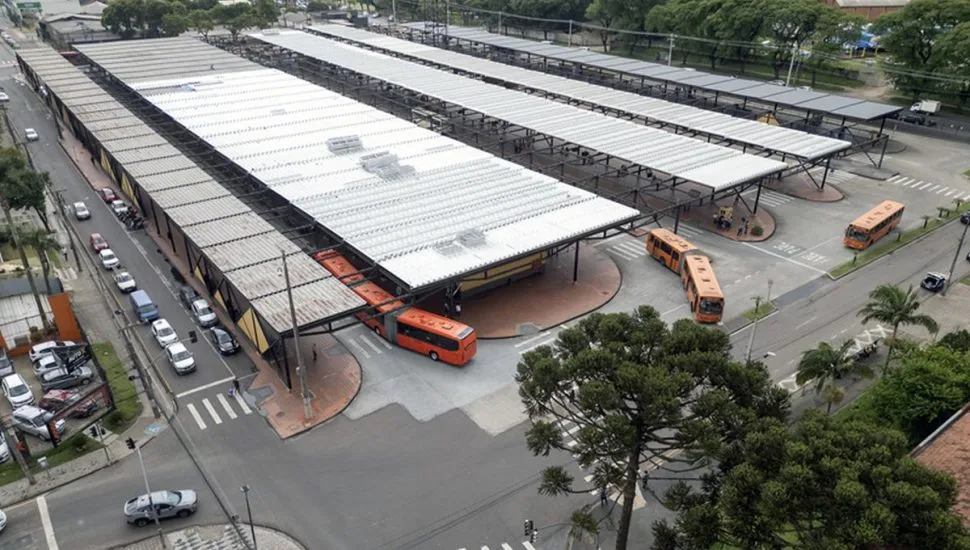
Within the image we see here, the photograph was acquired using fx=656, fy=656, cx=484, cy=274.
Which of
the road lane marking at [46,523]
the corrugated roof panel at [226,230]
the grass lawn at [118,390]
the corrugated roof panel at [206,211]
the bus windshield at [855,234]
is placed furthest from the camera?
the bus windshield at [855,234]

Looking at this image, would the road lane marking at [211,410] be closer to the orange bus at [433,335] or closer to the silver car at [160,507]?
the silver car at [160,507]

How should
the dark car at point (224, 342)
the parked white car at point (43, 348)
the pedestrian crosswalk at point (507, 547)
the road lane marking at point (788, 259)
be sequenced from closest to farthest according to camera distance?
the pedestrian crosswalk at point (507, 547), the parked white car at point (43, 348), the dark car at point (224, 342), the road lane marking at point (788, 259)

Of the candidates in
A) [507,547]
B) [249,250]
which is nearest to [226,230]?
[249,250]

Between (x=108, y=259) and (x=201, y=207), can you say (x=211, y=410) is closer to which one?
(x=201, y=207)

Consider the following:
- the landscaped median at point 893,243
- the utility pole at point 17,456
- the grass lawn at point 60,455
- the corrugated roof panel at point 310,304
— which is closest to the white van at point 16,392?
the utility pole at point 17,456

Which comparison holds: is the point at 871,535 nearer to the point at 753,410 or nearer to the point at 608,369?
the point at 753,410

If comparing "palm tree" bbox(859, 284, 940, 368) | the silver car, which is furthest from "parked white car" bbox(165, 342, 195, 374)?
"palm tree" bbox(859, 284, 940, 368)
